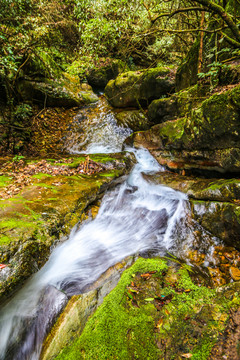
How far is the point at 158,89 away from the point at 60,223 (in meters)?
9.40

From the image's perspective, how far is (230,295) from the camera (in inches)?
74.7

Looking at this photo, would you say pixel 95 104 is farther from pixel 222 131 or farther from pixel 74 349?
pixel 74 349

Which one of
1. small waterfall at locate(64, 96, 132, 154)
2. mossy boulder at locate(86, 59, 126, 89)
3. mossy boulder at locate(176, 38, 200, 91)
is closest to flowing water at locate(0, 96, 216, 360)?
small waterfall at locate(64, 96, 132, 154)

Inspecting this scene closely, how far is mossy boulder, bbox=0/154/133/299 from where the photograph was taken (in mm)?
2254

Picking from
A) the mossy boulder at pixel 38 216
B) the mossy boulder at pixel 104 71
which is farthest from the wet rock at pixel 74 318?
the mossy boulder at pixel 104 71

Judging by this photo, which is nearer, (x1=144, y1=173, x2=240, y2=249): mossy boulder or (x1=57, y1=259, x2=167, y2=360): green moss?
(x1=57, y1=259, x2=167, y2=360): green moss

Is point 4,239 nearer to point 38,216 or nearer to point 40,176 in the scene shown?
point 38,216

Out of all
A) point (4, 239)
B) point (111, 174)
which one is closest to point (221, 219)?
point (111, 174)

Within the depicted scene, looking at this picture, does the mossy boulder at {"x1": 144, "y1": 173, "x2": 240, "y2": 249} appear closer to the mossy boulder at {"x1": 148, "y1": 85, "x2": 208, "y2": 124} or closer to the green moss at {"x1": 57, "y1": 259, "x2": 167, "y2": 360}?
the green moss at {"x1": 57, "y1": 259, "x2": 167, "y2": 360}

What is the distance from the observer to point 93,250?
362 centimetres

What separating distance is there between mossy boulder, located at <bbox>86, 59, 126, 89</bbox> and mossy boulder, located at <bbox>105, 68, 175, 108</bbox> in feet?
9.11

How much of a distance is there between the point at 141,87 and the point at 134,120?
202 cm

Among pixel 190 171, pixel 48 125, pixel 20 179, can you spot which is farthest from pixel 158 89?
pixel 20 179

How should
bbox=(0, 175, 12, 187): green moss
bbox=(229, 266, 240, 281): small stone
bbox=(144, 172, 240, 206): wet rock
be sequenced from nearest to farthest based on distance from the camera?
bbox=(229, 266, 240, 281): small stone → bbox=(144, 172, 240, 206): wet rock → bbox=(0, 175, 12, 187): green moss
